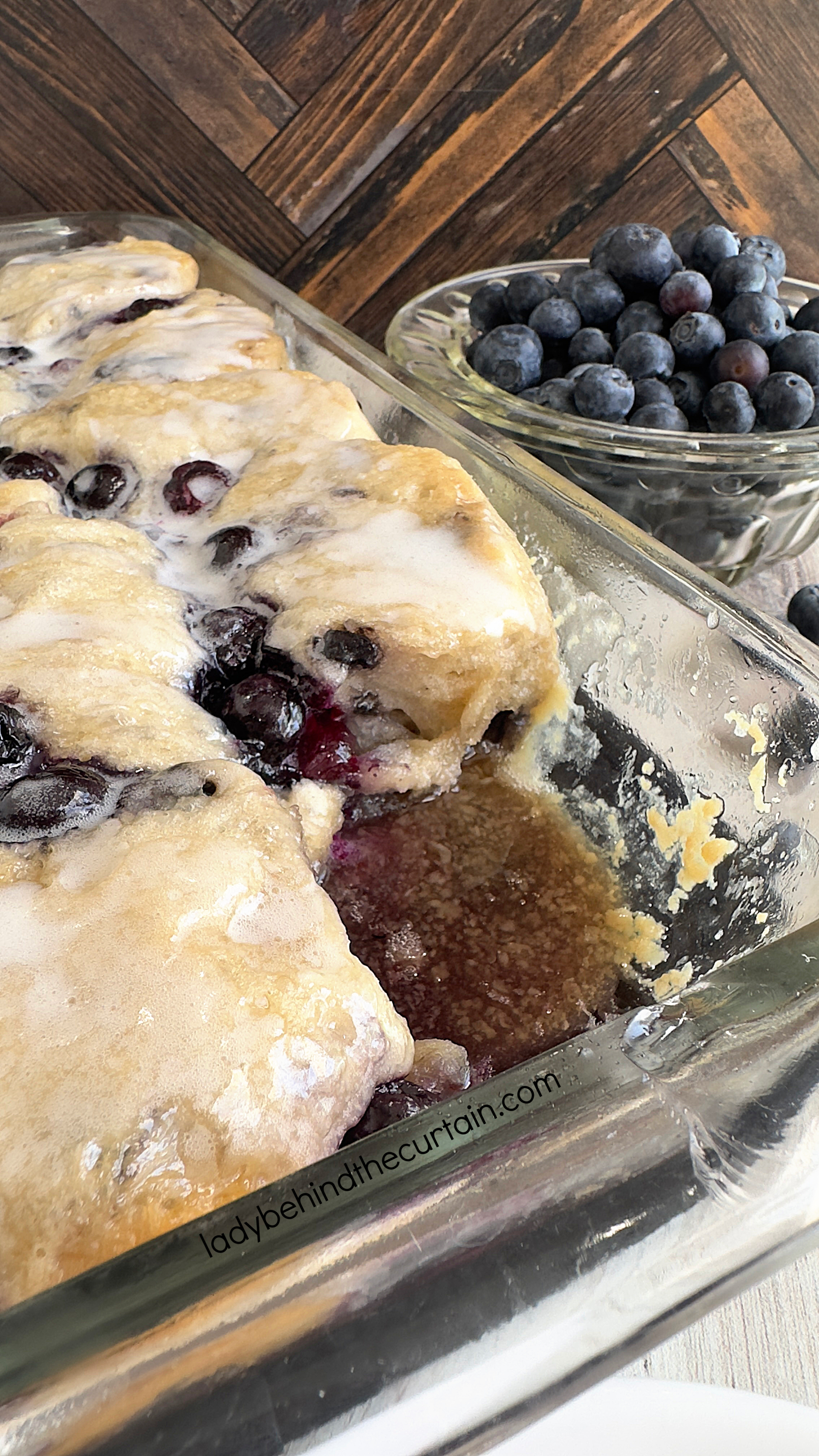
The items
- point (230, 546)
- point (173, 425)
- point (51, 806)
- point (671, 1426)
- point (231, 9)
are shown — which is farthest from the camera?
point (231, 9)

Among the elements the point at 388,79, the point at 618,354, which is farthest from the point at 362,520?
the point at 388,79

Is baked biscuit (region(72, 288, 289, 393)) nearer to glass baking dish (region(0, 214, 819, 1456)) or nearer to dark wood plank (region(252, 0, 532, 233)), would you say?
dark wood plank (region(252, 0, 532, 233))

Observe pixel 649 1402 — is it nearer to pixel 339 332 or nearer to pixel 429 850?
pixel 429 850

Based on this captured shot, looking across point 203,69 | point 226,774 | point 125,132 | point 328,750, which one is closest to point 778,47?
point 203,69

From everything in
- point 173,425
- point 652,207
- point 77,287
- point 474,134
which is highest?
point 652,207

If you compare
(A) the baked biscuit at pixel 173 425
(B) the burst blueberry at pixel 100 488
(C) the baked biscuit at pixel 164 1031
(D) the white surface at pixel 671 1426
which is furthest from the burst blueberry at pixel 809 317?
(D) the white surface at pixel 671 1426

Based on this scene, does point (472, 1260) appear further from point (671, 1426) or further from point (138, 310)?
point (138, 310)

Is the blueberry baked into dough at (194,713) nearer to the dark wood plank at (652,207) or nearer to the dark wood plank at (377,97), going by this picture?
the dark wood plank at (377,97)
